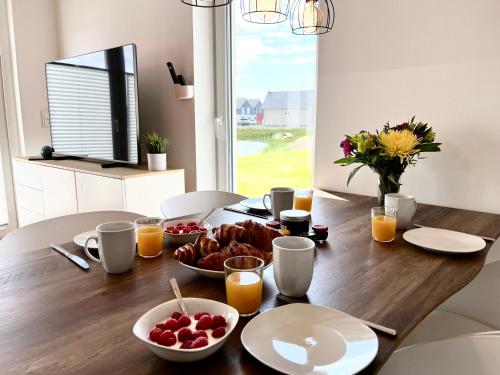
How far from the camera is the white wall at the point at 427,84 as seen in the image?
1.49 metres

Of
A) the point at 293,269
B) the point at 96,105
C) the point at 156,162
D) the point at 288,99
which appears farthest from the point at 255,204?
the point at 96,105

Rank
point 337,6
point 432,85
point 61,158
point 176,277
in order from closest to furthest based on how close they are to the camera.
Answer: point 176,277
point 432,85
point 337,6
point 61,158

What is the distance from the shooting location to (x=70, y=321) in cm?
67

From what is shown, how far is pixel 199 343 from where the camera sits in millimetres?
540

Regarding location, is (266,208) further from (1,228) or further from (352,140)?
(1,228)

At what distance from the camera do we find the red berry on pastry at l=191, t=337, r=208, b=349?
0.54 metres

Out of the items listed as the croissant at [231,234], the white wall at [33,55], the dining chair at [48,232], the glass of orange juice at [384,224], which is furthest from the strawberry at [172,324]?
the white wall at [33,55]

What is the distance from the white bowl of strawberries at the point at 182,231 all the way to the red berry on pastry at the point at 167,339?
51 centimetres

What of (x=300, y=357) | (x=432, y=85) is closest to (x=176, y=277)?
(x=300, y=357)

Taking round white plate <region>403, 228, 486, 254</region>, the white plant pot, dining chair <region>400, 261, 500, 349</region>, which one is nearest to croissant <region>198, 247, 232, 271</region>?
round white plate <region>403, 228, 486, 254</region>

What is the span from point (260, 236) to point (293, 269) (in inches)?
8.2

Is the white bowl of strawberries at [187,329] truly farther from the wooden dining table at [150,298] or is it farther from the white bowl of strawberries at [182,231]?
the white bowl of strawberries at [182,231]

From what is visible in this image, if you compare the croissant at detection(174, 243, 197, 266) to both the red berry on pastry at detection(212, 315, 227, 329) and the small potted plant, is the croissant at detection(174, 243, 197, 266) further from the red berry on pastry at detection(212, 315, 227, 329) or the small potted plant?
the small potted plant

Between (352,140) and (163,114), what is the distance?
5.81 ft
